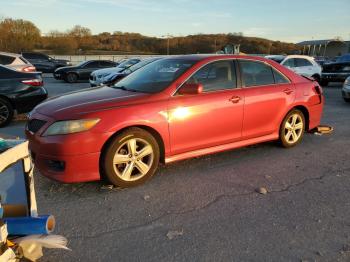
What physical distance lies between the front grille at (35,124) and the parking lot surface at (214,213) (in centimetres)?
64

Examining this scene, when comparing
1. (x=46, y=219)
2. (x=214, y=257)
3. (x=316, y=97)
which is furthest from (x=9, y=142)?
(x=316, y=97)

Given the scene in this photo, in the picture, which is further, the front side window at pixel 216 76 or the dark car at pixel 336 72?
the dark car at pixel 336 72

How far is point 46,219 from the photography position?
265cm

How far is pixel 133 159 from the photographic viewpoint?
438cm

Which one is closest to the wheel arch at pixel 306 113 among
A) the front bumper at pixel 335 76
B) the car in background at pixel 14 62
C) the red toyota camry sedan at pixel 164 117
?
the red toyota camry sedan at pixel 164 117

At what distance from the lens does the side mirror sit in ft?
15.4

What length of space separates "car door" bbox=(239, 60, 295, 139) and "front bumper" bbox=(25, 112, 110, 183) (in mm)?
2237

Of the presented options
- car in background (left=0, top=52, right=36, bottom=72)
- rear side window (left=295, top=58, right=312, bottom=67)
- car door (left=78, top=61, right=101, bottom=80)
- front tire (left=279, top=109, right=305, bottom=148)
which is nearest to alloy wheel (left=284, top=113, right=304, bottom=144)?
front tire (left=279, top=109, right=305, bottom=148)

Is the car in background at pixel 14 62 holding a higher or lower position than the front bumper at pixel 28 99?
higher

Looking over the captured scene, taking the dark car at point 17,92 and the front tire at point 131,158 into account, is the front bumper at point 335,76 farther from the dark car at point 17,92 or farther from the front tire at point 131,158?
the front tire at point 131,158

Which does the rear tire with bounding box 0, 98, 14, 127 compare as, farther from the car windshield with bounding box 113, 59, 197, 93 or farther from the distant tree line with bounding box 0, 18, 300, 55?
the distant tree line with bounding box 0, 18, 300, 55

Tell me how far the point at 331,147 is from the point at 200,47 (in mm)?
96630

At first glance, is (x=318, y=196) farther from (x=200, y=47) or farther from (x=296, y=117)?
(x=200, y=47)

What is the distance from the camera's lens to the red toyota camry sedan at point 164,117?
4.12 metres
